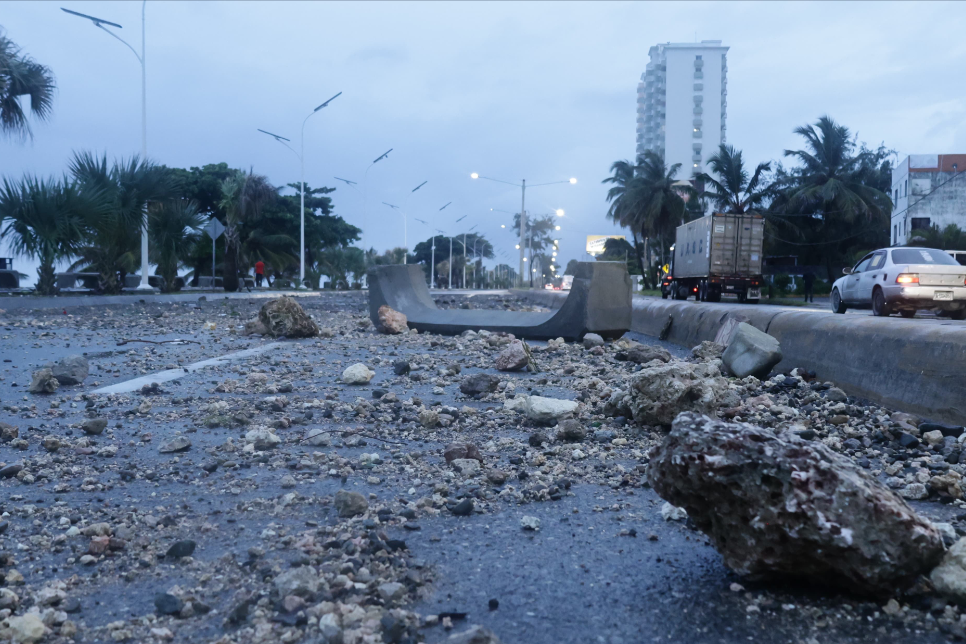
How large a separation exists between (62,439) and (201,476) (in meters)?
0.96

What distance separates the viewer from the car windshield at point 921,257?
496 inches

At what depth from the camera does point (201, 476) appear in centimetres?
298

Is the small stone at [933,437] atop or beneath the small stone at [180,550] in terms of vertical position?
atop

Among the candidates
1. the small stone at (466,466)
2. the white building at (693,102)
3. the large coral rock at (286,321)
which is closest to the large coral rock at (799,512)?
the small stone at (466,466)

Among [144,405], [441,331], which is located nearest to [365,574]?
[144,405]

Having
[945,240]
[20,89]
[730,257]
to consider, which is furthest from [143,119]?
[945,240]

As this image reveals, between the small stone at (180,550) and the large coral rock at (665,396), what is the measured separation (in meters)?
2.41

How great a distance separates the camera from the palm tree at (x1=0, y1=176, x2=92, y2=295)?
1675 cm

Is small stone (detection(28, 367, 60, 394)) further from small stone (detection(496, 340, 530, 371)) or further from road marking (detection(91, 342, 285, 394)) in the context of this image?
small stone (detection(496, 340, 530, 371))

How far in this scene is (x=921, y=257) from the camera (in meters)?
12.8

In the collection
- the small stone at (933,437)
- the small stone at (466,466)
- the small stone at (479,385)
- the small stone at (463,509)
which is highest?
the small stone at (479,385)

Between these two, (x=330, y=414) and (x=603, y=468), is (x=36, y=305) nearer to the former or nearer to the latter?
(x=330, y=414)

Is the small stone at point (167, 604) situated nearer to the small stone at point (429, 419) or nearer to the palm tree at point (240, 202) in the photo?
the small stone at point (429, 419)

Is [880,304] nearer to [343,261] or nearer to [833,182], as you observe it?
[833,182]
